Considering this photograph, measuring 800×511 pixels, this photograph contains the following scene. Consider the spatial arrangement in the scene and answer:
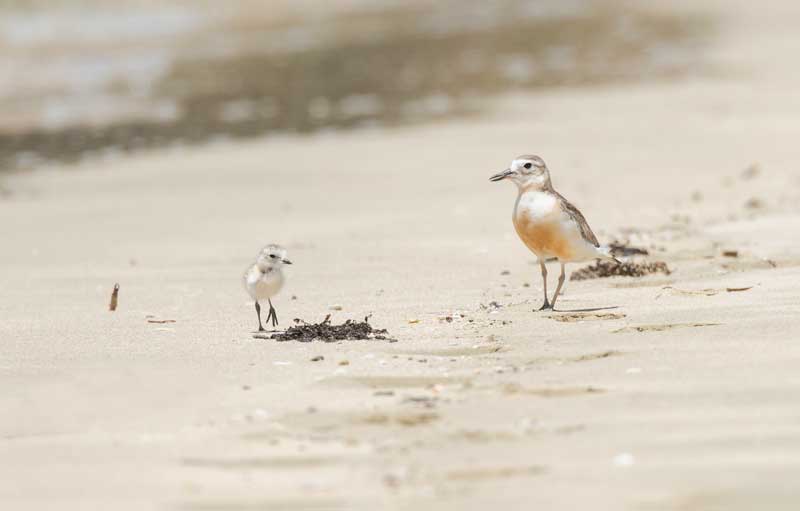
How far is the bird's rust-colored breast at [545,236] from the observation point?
7.53 metres

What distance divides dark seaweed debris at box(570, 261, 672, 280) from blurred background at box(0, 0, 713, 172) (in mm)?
8052

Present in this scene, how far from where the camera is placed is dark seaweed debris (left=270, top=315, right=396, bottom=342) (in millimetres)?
6914

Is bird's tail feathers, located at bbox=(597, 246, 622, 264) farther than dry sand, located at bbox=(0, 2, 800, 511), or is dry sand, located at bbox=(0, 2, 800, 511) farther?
bird's tail feathers, located at bbox=(597, 246, 622, 264)

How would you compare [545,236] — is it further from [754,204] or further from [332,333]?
[754,204]

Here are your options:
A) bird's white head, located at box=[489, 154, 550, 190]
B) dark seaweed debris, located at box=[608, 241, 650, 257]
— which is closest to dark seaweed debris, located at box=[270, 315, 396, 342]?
bird's white head, located at box=[489, 154, 550, 190]

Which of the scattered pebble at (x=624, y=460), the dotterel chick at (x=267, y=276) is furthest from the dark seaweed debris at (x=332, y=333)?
the scattered pebble at (x=624, y=460)

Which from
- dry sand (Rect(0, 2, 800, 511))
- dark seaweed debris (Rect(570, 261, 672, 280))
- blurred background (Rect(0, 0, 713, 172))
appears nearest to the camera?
dry sand (Rect(0, 2, 800, 511))

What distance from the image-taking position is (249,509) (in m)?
4.55

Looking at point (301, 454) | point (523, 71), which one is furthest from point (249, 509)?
point (523, 71)

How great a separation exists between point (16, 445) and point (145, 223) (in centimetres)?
633

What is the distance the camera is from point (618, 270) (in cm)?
846

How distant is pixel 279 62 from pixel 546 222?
1792 cm

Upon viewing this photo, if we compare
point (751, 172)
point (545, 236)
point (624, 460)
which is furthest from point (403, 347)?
point (751, 172)

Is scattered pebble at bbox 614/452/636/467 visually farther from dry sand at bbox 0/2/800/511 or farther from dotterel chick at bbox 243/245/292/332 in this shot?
dotterel chick at bbox 243/245/292/332
